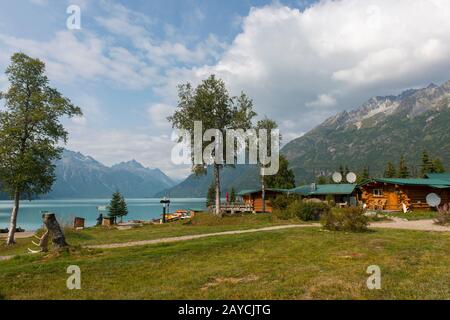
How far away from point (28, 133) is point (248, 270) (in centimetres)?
2421

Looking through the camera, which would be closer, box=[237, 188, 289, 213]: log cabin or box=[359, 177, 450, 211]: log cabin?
box=[359, 177, 450, 211]: log cabin

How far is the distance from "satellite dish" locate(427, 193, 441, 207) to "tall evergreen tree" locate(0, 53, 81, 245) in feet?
140

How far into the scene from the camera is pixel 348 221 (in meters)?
22.0

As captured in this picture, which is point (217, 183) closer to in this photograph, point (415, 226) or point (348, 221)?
point (348, 221)

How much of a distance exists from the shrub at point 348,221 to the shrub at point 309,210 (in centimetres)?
783

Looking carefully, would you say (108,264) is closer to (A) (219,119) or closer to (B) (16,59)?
(B) (16,59)

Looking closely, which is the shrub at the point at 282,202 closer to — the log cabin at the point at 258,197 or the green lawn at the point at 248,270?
the log cabin at the point at 258,197

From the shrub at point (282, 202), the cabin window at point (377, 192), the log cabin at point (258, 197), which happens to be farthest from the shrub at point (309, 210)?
the log cabin at point (258, 197)

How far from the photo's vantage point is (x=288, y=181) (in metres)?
78.5

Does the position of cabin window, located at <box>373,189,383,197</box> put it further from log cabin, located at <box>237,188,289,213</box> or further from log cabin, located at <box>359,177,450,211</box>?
log cabin, located at <box>237,188,289,213</box>

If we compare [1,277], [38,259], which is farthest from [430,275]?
[38,259]

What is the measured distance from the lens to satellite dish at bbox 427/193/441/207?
43100 millimetres

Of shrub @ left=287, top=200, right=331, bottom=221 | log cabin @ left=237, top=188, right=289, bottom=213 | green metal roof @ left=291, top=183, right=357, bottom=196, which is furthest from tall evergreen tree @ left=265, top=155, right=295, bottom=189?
shrub @ left=287, top=200, right=331, bottom=221

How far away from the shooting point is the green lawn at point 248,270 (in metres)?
9.33
